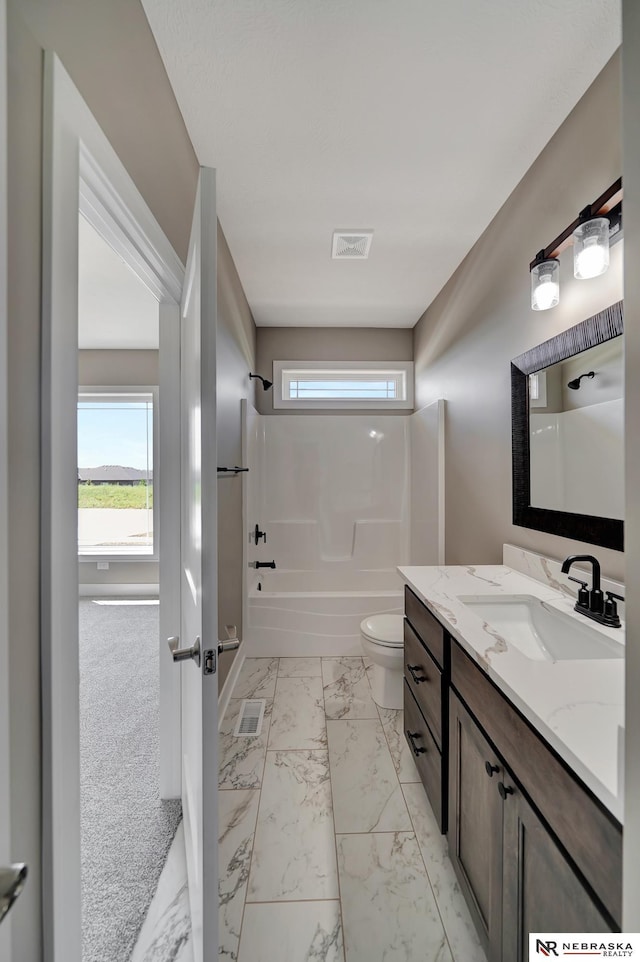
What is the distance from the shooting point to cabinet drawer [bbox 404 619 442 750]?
4.40 ft

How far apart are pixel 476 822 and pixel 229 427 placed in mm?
2044

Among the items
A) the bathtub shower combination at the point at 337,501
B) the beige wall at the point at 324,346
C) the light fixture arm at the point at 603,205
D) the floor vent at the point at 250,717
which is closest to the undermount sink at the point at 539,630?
the light fixture arm at the point at 603,205

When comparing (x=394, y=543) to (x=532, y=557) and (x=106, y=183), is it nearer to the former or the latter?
(x=532, y=557)

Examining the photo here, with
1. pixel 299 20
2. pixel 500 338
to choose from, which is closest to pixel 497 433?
pixel 500 338

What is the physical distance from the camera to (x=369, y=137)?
1.50 metres

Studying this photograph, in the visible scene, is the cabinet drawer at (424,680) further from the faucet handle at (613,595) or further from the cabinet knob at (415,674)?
the faucet handle at (613,595)

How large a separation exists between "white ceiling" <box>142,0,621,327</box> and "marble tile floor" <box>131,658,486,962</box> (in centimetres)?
259

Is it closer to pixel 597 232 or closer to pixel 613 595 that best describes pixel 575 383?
pixel 597 232

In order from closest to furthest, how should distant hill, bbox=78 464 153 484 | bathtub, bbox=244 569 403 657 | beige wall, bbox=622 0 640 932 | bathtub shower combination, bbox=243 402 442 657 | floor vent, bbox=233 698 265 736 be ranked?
beige wall, bbox=622 0 640 932
floor vent, bbox=233 698 265 736
bathtub, bbox=244 569 403 657
bathtub shower combination, bbox=243 402 442 657
distant hill, bbox=78 464 153 484

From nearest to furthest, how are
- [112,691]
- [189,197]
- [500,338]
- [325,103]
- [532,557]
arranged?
[325,103] → [189,197] → [532,557] → [500,338] → [112,691]

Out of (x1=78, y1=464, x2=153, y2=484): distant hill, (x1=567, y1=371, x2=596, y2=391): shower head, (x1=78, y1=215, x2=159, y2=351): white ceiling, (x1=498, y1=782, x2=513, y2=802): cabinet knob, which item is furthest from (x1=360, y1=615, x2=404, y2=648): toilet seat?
(x1=78, y1=464, x2=153, y2=484): distant hill

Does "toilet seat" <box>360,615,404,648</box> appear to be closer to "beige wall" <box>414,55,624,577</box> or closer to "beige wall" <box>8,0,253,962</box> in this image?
"beige wall" <box>414,55,624,577</box>

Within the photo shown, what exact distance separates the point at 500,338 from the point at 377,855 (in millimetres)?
2162

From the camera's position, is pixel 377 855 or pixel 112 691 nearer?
pixel 377 855
